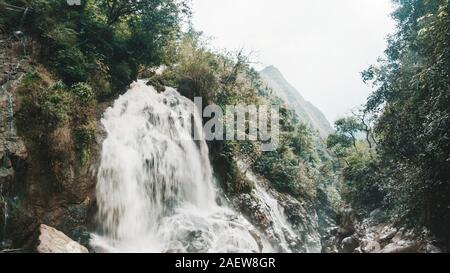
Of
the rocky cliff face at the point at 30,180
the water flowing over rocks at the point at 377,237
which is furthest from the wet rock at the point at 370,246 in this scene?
the rocky cliff face at the point at 30,180

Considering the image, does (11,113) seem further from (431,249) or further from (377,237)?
(377,237)

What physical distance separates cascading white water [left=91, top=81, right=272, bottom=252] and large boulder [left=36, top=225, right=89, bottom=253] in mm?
1392

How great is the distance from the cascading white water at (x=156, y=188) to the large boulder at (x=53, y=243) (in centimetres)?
139

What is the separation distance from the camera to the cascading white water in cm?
938

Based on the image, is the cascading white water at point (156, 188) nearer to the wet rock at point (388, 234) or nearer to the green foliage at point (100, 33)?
the green foliage at point (100, 33)

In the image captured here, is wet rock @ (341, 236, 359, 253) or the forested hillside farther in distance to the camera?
wet rock @ (341, 236, 359, 253)

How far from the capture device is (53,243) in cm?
706

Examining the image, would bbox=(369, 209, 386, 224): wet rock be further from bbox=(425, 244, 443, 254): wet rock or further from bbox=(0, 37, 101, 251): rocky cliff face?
bbox=(0, 37, 101, 251): rocky cliff face

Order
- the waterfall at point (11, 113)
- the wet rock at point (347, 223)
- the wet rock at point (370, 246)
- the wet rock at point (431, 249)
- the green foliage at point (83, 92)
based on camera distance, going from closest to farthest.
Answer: the waterfall at point (11, 113) → the green foliage at point (83, 92) → the wet rock at point (431, 249) → the wet rock at point (370, 246) → the wet rock at point (347, 223)

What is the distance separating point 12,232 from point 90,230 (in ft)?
6.18

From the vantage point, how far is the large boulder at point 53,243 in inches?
270

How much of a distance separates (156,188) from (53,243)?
13.8 feet

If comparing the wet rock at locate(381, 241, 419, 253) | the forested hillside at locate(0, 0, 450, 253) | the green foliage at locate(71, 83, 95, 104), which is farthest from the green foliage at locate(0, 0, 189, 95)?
the wet rock at locate(381, 241, 419, 253)
